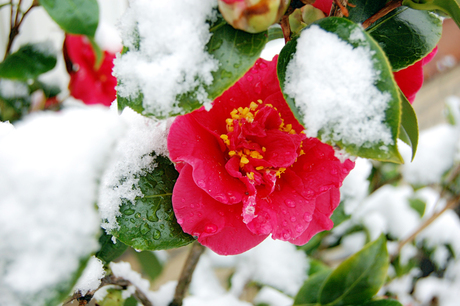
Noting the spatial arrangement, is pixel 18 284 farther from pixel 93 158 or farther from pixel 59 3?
pixel 59 3

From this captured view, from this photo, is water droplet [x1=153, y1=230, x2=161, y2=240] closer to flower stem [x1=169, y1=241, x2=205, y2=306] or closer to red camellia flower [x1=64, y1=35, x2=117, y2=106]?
flower stem [x1=169, y1=241, x2=205, y2=306]

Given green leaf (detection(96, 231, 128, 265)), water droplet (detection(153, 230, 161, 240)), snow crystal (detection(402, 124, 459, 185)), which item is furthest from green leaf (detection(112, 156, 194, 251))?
snow crystal (detection(402, 124, 459, 185))

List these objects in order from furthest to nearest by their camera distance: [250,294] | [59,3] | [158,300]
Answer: [250,294] < [158,300] < [59,3]

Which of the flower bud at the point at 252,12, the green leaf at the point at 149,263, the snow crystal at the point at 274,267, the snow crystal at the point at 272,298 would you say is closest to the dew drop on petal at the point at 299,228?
the flower bud at the point at 252,12

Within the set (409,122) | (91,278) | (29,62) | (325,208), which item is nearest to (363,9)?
(409,122)

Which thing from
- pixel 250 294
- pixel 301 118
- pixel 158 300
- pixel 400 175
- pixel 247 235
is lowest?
pixel 250 294

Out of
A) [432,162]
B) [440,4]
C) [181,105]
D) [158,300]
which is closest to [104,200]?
[181,105]
